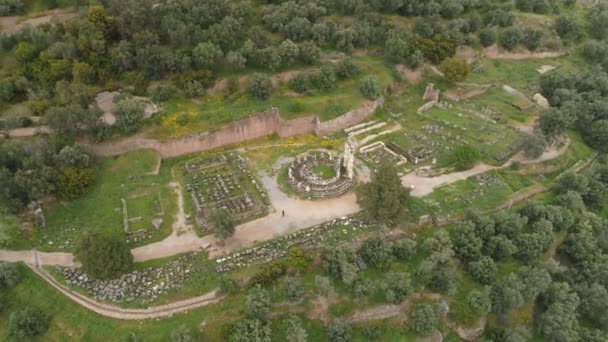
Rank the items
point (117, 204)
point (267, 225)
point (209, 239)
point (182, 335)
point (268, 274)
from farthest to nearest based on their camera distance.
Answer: point (117, 204), point (267, 225), point (209, 239), point (268, 274), point (182, 335)

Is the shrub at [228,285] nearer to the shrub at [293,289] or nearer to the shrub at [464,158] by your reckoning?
the shrub at [293,289]


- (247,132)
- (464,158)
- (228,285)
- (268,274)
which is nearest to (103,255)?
(228,285)

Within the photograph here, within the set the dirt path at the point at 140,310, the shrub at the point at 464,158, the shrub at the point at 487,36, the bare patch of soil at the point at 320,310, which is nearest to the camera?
the dirt path at the point at 140,310

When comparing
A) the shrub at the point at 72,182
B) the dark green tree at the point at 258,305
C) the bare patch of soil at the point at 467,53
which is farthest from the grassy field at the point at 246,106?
the dark green tree at the point at 258,305

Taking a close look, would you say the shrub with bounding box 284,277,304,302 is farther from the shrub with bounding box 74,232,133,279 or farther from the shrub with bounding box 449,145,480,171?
the shrub with bounding box 449,145,480,171

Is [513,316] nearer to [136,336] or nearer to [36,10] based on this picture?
[136,336]

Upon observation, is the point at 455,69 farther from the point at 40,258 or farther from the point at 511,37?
the point at 40,258
